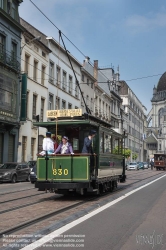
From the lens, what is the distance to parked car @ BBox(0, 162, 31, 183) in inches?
945

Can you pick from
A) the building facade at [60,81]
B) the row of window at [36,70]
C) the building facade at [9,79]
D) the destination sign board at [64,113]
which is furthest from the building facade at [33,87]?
the destination sign board at [64,113]

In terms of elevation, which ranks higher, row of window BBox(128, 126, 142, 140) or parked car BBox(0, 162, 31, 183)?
row of window BBox(128, 126, 142, 140)

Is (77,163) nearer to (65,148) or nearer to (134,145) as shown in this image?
(65,148)

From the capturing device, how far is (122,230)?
26.5ft

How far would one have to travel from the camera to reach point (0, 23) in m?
30.5

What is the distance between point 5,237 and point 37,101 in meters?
30.8

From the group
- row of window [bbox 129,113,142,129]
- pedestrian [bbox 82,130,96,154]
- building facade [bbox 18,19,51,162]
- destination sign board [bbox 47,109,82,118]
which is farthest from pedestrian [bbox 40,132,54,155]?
row of window [bbox 129,113,142,129]

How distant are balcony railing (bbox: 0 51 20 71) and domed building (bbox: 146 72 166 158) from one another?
110 metres

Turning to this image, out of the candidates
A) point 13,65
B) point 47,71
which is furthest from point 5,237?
point 47,71

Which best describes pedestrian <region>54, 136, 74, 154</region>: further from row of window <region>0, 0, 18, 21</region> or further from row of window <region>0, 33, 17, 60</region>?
row of window <region>0, 0, 18, 21</region>

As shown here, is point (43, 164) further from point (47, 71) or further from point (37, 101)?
point (47, 71)

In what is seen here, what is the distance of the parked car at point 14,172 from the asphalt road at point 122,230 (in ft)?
44.9

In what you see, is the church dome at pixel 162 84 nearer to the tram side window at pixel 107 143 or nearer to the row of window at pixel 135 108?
the row of window at pixel 135 108

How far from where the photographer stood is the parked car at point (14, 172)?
78.7 ft
